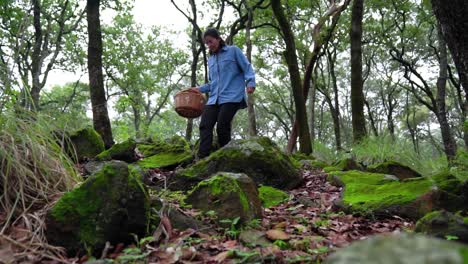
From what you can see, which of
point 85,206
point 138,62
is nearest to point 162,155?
point 85,206

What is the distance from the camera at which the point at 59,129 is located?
10.8 feet

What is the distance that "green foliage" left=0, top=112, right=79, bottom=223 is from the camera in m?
2.66

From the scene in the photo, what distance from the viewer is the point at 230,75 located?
5.86 m

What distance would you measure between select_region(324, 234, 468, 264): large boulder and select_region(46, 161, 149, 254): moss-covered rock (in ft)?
6.44

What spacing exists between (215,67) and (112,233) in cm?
403

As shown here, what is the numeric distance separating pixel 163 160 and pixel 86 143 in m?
1.17

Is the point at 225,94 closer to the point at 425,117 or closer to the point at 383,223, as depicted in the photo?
the point at 383,223

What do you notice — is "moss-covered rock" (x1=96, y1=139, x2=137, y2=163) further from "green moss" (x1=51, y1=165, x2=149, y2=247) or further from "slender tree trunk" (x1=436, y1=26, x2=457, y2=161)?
"slender tree trunk" (x1=436, y1=26, x2=457, y2=161)

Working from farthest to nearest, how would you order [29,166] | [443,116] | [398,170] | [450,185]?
[443,116], [398,170], [450,185], [29,166]

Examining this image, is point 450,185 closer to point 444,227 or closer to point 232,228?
point 444,227

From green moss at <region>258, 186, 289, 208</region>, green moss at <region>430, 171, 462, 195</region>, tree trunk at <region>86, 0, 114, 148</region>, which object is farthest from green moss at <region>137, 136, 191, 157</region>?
green moss at <region>430, 171, 462, 195</region>

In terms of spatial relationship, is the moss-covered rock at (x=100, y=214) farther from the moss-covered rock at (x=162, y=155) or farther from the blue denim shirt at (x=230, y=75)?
the blue denim shirt at (x=230, y=75)

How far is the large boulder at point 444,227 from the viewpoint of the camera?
7.09 ft

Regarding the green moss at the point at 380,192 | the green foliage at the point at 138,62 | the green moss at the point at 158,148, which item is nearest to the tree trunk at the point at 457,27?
the green moss at the point at 380,192
